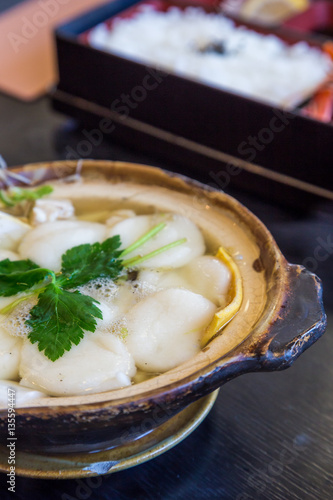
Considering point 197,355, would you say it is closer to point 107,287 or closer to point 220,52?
point 107,287

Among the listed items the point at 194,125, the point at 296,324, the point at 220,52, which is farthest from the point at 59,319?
the point at 220,52

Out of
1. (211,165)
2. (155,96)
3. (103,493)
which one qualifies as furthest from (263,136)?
(103,493)

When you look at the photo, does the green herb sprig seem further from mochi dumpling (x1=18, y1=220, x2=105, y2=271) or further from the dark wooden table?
the dark wooden table

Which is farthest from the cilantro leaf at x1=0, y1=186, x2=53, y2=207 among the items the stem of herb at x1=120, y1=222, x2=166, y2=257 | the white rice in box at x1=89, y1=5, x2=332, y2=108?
the white rice in box at x1=89, y1=5, x2=332, y2=108

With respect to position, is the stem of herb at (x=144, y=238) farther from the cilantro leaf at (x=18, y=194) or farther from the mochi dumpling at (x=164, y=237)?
the cilantro leaf at (x=18, y=194)

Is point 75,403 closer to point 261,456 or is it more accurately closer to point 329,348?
point 261,456

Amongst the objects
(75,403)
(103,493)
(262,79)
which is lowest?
(103,493)
